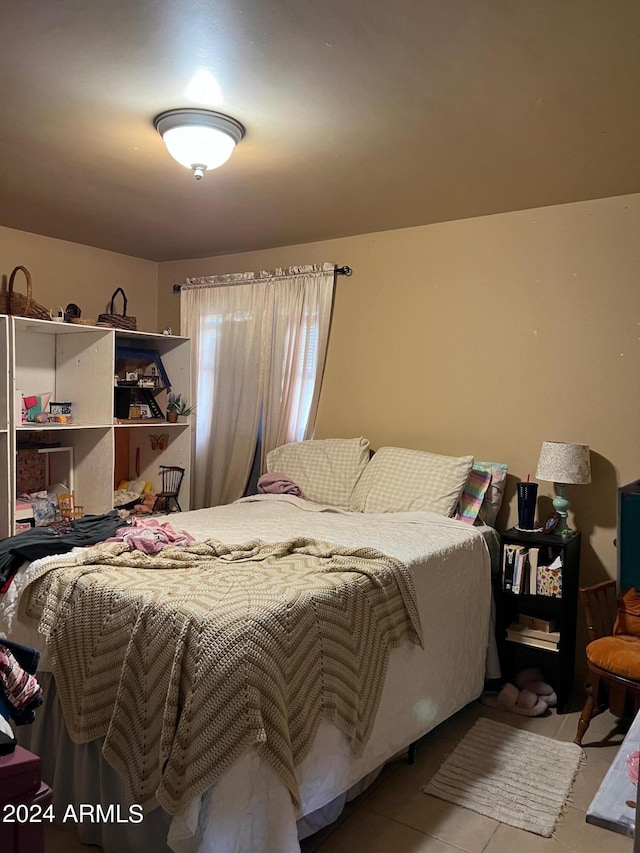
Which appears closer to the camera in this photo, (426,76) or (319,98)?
(426,76)

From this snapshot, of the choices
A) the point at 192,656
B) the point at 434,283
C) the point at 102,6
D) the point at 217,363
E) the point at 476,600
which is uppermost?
the point at 102,6

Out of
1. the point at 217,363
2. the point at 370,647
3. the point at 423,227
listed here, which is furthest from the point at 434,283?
the point at 370,647

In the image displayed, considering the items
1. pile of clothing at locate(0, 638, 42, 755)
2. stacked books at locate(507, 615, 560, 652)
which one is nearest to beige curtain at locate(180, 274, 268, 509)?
stacked books at locate(507, 615, 560, 652)

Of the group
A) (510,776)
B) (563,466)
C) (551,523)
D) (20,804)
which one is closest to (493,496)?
(551,523)

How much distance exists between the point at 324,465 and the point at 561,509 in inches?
53.2

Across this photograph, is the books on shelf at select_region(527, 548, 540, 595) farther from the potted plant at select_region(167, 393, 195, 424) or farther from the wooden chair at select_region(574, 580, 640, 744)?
the potted plant at select_region(167, 393, 195, 424)

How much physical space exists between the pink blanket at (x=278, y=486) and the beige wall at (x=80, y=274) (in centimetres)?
175

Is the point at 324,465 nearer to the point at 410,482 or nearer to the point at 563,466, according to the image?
the point at 410,482

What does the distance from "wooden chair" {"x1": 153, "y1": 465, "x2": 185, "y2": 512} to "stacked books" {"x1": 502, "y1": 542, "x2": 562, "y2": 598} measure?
2.13 metres

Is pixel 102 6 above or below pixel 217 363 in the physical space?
above

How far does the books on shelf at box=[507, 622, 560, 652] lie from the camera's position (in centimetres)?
306

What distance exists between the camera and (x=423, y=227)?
3.75 metres

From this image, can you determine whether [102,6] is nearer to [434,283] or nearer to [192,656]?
[192,656]

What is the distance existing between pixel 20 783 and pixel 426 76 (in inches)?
80.8
